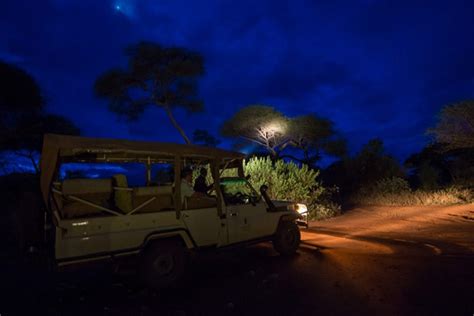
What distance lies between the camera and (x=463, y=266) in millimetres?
A: 5773

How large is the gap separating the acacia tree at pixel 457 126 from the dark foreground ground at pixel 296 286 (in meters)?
8.86

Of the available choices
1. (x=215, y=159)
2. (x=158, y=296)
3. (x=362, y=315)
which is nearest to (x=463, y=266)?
(x=362, y=315)

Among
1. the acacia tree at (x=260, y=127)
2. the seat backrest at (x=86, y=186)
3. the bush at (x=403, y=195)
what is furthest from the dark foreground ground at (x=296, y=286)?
the acacia tree at (x=260, y=127)

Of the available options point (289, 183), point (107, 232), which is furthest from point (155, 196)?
point (289, 183)

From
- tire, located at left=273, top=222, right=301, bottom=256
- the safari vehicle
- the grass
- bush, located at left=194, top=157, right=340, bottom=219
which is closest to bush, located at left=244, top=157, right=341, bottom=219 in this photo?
bush, located at left=194, top=157, right=340, bottom=219

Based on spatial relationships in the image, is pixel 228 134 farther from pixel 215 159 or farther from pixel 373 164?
pixel 215 159

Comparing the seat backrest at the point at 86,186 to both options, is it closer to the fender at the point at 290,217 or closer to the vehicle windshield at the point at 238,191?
the vehicle windshield at the point at 238,191

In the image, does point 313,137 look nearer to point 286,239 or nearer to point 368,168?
point 368,168

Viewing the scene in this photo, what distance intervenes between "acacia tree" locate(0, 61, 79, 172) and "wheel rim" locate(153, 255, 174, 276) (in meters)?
15.5

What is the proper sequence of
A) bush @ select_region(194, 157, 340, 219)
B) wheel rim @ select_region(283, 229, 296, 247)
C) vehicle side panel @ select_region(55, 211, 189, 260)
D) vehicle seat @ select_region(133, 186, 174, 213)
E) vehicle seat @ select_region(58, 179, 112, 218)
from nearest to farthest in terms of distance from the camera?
vehicle side panel @ select_region(55, 211, 189, 260) → vehicle seat @ select_region(58, 179, 112, 218) → vehicle seat @ select_region(133, 186, 174, 213) → wheel rim @ select_region(283, 229, 296, 247) → bush @ select_region(194, 157, 340, 219)

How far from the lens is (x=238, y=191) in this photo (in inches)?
285

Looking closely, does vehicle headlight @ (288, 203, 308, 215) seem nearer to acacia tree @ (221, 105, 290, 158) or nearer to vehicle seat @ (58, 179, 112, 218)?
vehicle seat @ (58, 179, 112, 218)

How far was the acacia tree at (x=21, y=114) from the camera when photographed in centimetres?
1675

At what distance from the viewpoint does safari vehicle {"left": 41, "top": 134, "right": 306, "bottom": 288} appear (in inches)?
188
